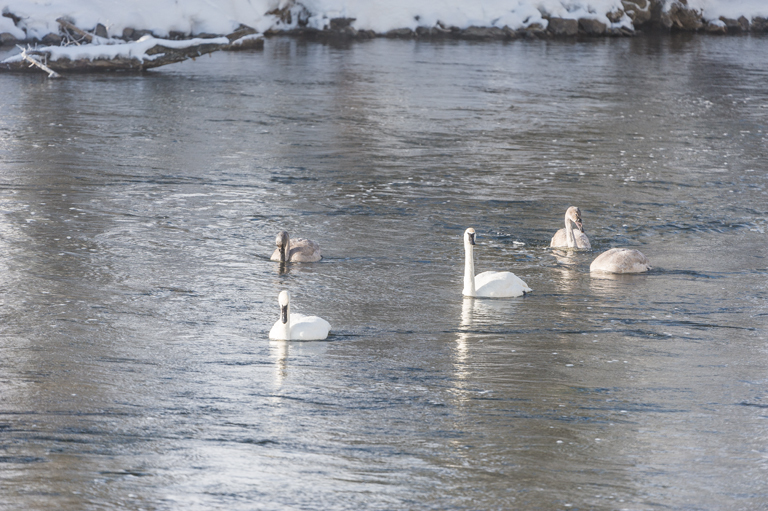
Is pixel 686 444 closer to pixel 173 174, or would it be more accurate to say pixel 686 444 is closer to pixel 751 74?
pixel 173 174

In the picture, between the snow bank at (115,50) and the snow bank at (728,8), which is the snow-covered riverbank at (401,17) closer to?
the snow bank at (728,8)

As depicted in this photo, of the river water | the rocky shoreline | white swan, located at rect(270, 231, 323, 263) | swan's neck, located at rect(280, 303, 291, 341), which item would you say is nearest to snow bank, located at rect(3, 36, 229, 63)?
the river water

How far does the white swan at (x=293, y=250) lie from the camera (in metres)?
13.2

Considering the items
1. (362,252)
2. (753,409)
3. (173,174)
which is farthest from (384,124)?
(753,409)

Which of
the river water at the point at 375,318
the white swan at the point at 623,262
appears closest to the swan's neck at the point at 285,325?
the river water at the point at 375,318

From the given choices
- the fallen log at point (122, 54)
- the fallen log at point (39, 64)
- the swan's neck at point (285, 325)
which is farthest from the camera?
the fallen log at point (122, 54)

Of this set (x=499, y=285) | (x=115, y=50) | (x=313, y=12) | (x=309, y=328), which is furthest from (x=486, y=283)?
(x=313, y=12)

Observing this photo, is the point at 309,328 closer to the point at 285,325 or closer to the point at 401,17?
the point at 285,325

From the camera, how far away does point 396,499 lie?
717cm

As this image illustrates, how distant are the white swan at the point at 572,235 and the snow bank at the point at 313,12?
27.5 metres

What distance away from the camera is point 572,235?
1433cm

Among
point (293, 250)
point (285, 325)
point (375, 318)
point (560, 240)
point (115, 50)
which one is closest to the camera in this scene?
point (285, 325)

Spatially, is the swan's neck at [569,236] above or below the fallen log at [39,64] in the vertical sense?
below

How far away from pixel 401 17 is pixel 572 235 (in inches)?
1643
